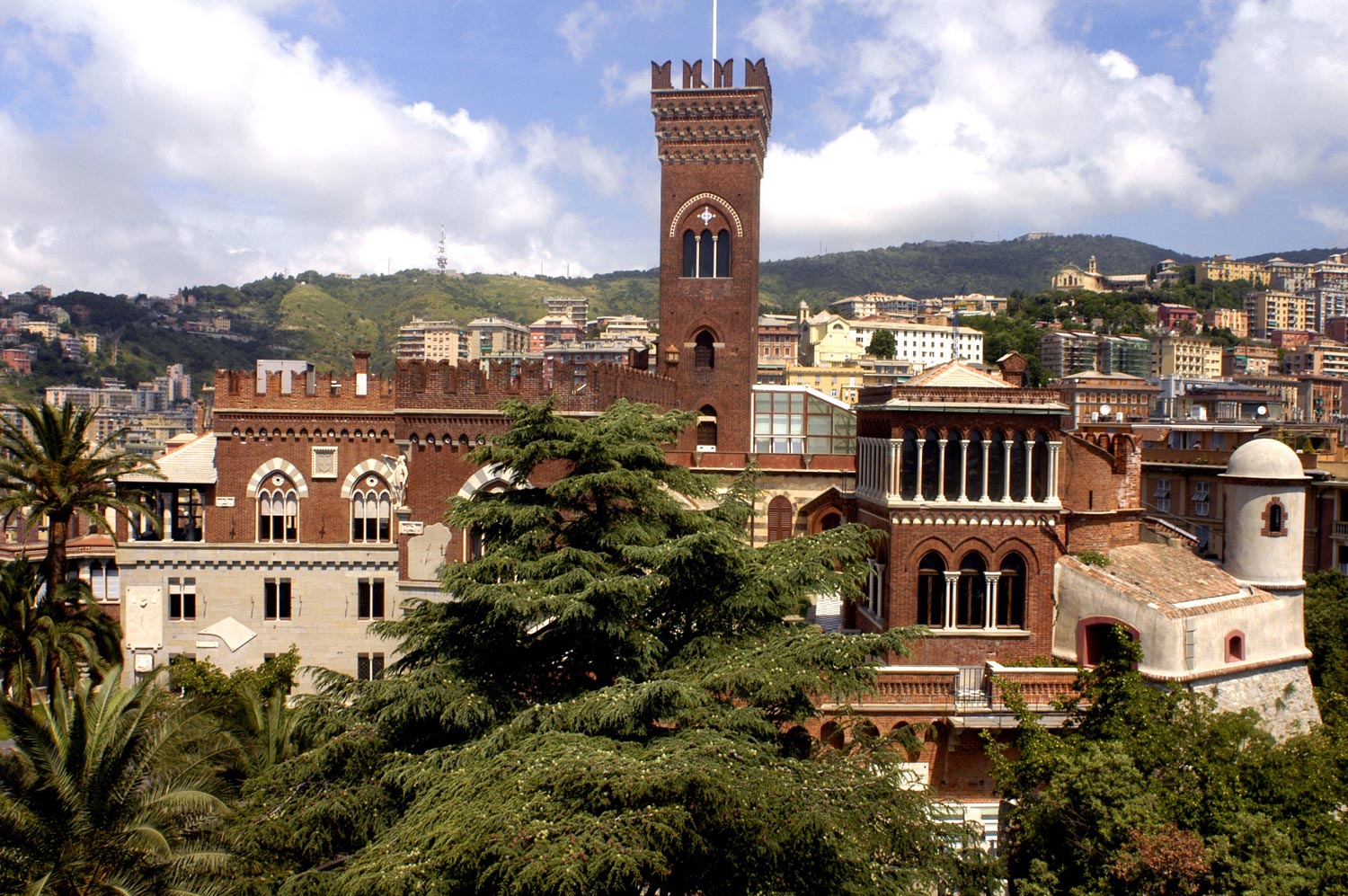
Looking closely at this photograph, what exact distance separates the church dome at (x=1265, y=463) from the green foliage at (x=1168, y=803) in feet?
23.2

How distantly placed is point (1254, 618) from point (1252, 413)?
221 ft

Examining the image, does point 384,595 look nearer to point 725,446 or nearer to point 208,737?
point 208,737

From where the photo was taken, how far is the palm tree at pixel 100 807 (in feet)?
49.8

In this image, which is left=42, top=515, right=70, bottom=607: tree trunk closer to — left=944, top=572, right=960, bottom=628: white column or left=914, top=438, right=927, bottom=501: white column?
left=914, top=438, right=927, bottom=501: white column

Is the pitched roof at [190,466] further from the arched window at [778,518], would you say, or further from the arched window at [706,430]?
the arched window at [778,518]

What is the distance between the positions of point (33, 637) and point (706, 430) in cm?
2457

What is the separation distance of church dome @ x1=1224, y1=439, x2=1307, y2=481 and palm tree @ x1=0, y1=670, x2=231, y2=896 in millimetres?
24699

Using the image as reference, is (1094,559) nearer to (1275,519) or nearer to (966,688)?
(1275,519)

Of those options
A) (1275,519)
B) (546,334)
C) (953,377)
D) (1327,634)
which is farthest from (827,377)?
(953,377)

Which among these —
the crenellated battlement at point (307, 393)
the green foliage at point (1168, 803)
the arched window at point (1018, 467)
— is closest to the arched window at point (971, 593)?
the arched window at point (1018, 467)

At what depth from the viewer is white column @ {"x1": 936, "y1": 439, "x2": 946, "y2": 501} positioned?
79.0 feet

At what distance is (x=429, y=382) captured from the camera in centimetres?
3059

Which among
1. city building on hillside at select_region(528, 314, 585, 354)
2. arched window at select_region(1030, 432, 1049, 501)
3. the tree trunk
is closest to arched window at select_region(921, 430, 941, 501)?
arched window at select_region(1030, 432, 1049, 501)

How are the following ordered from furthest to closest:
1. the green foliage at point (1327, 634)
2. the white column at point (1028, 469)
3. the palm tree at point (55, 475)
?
1. the green foliage at point (1327, 634)
2. the palm tree at point (55, 475)
3. the white column at point (1028, 469)
